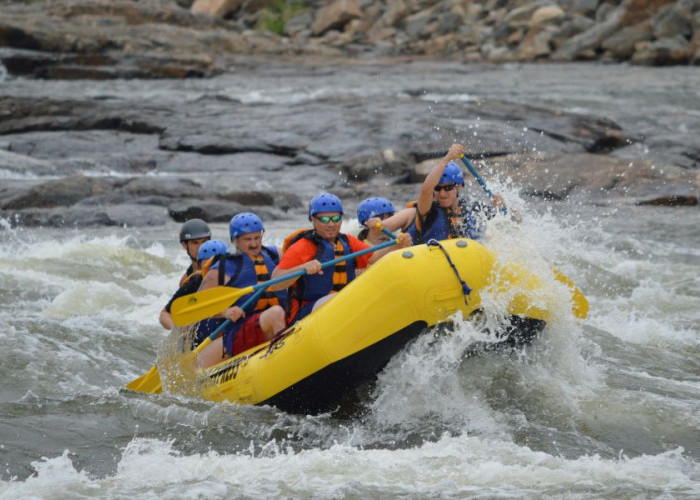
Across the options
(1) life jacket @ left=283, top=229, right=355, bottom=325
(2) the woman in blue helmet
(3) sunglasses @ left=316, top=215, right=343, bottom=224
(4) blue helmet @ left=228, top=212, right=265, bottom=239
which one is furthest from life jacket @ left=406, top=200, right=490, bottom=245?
(4) blue helmet @ left=228, top=212, right=265, bottom=239

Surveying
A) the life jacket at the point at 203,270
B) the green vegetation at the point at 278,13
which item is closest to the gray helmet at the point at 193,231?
the life jacket at the point at 203,270

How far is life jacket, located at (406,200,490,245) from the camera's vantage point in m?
7.41

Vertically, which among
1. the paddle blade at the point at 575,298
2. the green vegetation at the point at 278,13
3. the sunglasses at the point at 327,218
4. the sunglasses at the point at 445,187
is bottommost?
the green vegetation at the point at 278,13

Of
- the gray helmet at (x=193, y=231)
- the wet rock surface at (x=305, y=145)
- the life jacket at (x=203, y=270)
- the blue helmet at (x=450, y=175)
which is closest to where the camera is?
the life jacket at (x=203, y=270)

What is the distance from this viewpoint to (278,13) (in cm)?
3862

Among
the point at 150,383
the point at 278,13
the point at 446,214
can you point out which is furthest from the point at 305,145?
the point at 278,13

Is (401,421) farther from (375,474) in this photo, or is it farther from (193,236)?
(193,236)

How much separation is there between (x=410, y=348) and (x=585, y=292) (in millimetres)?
4892

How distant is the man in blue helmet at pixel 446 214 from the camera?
7.37 meters

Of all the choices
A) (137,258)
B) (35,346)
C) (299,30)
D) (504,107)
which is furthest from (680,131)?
(299,30)

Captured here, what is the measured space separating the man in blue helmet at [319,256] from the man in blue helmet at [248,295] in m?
0.15

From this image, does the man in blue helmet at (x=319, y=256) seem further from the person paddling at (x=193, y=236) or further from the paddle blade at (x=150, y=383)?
the person paddling at (x=193, y=236)

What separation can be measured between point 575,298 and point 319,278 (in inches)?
63.6

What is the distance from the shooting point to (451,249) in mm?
6230
